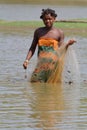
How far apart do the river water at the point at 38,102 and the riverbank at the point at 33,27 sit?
31.4ft

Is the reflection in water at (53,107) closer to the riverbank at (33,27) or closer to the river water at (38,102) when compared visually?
the river water at (38,102)

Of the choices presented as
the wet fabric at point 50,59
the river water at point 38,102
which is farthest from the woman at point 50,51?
the river water at point 38,102

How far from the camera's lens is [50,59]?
10.5 meters

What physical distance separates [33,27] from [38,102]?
1633 cm

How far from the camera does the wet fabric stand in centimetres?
1051

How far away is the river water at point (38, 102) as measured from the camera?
7.06 m

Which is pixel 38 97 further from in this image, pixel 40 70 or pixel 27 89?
pixel 40 70

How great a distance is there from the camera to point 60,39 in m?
10.6

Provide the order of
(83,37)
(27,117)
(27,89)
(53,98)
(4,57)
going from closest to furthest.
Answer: (27,117)
(53,98)
(27,89)
(4,57)
(83,37)

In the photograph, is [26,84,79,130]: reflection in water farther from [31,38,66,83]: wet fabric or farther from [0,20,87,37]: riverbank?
[0,20,87,37]: riverbank

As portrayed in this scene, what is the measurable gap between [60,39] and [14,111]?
9.73 feet

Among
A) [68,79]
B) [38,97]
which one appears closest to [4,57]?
[68,79]

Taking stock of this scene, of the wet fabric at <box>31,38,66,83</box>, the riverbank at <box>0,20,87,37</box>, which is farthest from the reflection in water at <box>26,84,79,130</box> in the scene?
the riverbank at <box>0,20,87,37</box>

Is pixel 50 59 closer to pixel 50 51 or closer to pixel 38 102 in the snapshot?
pixel 50 51
